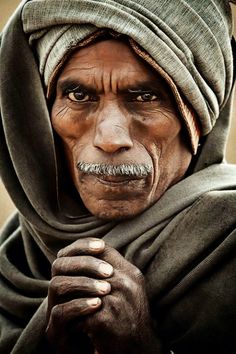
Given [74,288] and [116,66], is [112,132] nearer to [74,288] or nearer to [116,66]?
[116,66]

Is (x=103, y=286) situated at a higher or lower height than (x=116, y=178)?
lower

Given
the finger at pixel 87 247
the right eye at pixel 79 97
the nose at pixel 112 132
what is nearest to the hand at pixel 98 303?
the finger at pixel 87 247

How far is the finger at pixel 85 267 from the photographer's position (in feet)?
5.08

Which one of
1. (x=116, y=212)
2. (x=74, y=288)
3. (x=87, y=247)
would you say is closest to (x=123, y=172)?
(x=116, y=212)

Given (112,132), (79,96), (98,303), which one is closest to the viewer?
(98,303)

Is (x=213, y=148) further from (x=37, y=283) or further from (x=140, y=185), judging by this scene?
(x=37, y=283)

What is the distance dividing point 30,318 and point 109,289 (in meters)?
0.52

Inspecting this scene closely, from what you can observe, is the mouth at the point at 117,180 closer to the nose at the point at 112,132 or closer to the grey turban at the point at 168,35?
the nose at the point at 112,132

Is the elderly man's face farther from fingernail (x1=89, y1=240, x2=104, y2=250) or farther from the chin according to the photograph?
fingernail (x1=89, y1=240, x2=104, y2=250)

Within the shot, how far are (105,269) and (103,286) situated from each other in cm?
4

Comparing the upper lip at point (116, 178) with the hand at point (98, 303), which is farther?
the upper lip at point (116, 178)

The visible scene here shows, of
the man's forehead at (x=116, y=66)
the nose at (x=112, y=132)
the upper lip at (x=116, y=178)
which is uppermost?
the man's forehead at (x=116, y=66)

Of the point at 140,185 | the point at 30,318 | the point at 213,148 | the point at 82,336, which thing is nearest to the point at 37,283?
the point at 30,318

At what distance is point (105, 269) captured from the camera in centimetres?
155
